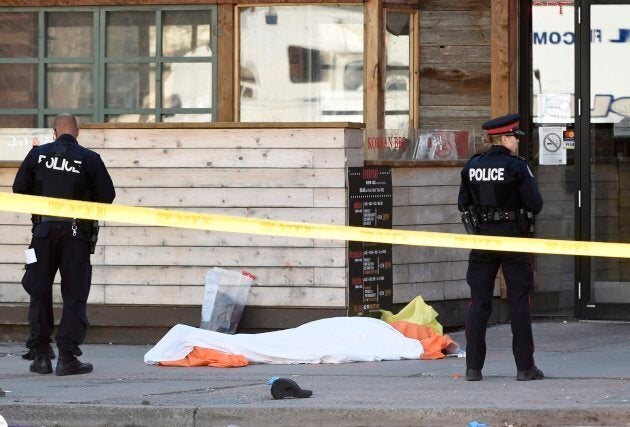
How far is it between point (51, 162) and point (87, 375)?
1.51 metres

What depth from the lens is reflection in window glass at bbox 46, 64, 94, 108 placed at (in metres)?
12.2

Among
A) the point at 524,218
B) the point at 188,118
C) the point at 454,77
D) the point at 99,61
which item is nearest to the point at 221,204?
the point at 188,118

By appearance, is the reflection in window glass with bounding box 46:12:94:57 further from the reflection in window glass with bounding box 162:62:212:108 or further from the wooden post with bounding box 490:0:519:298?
the wooden post with bounding box 490:0:519:298

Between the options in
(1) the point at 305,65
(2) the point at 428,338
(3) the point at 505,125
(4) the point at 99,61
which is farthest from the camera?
(4) the point at 99,61

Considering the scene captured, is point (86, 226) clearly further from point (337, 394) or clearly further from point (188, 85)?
point (188, 85)

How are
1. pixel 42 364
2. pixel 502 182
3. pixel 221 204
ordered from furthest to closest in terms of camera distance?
1. pixel 221 204
2. pixel 42 364
3. pixel 502 182

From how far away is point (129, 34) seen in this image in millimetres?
12203

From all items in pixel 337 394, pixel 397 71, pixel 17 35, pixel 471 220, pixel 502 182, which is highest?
pixel 17 35

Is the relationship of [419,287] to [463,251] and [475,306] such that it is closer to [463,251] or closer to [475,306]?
[463,251]

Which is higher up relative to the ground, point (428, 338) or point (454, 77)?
point (454, 77)

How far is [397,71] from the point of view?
12250 mm

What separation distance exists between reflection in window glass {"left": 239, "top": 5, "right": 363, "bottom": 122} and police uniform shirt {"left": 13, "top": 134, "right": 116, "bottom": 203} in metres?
2.60

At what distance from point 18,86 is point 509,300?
17.0 feet

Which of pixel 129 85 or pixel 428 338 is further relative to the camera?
pixel 129 85
